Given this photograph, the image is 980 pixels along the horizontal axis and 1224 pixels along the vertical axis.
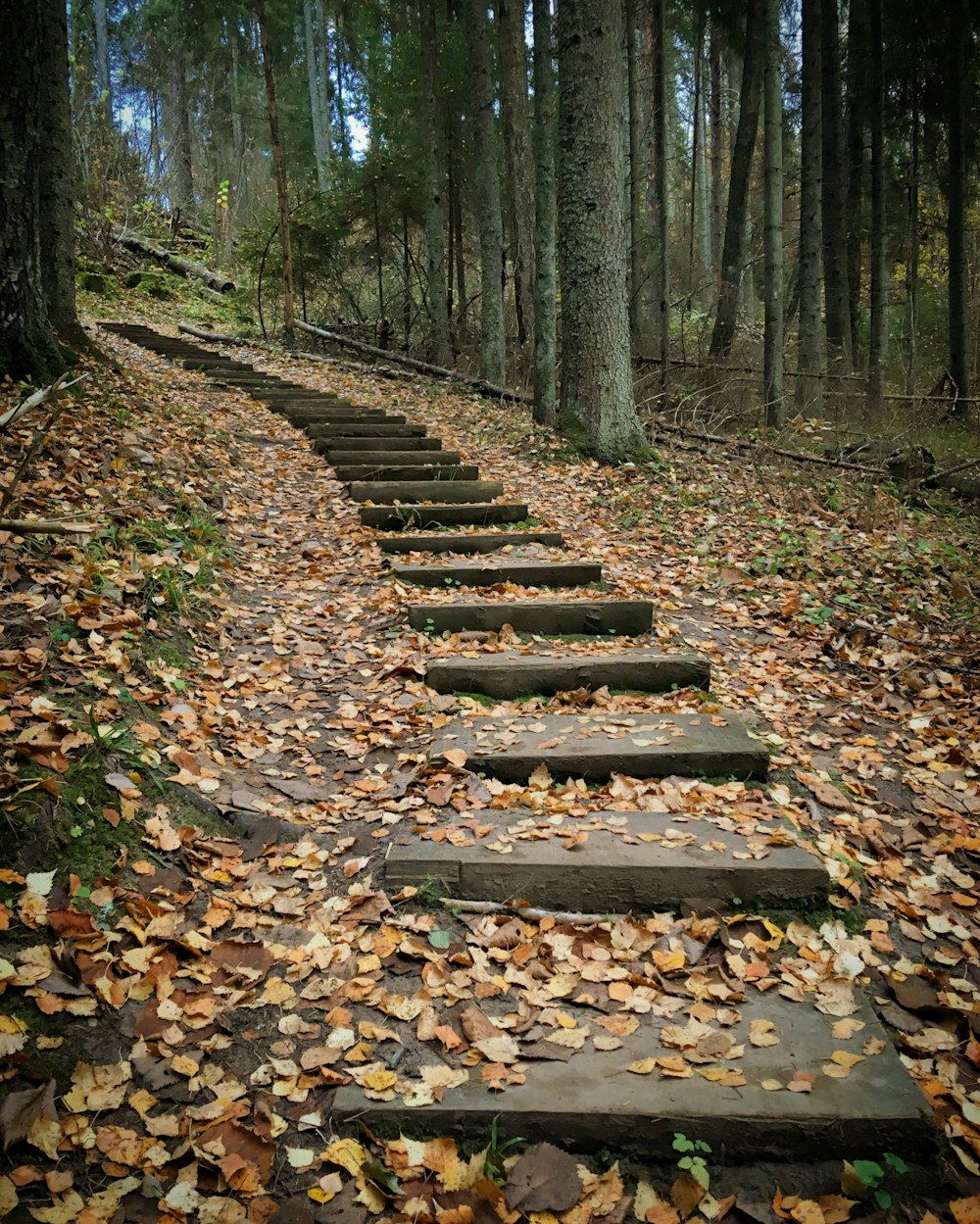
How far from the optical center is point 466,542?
6.24 meters

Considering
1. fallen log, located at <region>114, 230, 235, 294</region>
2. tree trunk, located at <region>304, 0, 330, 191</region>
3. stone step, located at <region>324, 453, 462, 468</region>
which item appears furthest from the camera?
tree trunk, located at <region>304, 0, 330, 191</region>

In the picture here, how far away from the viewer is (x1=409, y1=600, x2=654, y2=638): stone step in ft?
16.2

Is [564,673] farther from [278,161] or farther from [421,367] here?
[278,161]

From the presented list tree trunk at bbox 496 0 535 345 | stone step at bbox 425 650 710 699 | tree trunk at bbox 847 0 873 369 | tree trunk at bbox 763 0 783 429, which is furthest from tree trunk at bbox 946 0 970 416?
stone step at bbox 425 650 710 699

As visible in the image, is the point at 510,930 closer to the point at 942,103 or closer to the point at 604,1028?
the point at 604,1028

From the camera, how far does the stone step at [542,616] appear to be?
493 cm

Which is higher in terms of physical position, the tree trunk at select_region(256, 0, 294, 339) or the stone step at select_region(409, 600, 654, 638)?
the tree trunk at select_region(256, 0, 294, 339)

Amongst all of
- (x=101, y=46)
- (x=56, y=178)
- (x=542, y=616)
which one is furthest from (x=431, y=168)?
(x=101, y=46)

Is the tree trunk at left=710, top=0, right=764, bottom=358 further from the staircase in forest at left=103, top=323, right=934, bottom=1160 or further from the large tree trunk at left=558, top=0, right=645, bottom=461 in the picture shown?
the staircase in forest at left=103, top=323, right=934, bottom=1160

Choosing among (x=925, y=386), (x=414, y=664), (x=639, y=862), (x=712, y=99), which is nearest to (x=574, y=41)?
(x=414, y=664)

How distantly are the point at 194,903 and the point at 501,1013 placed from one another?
1139mm

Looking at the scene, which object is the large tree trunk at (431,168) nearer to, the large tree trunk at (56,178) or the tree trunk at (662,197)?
the tree trunk at (662,197)

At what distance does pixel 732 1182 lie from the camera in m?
2.11

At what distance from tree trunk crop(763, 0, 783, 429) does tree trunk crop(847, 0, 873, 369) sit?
5.33 m
